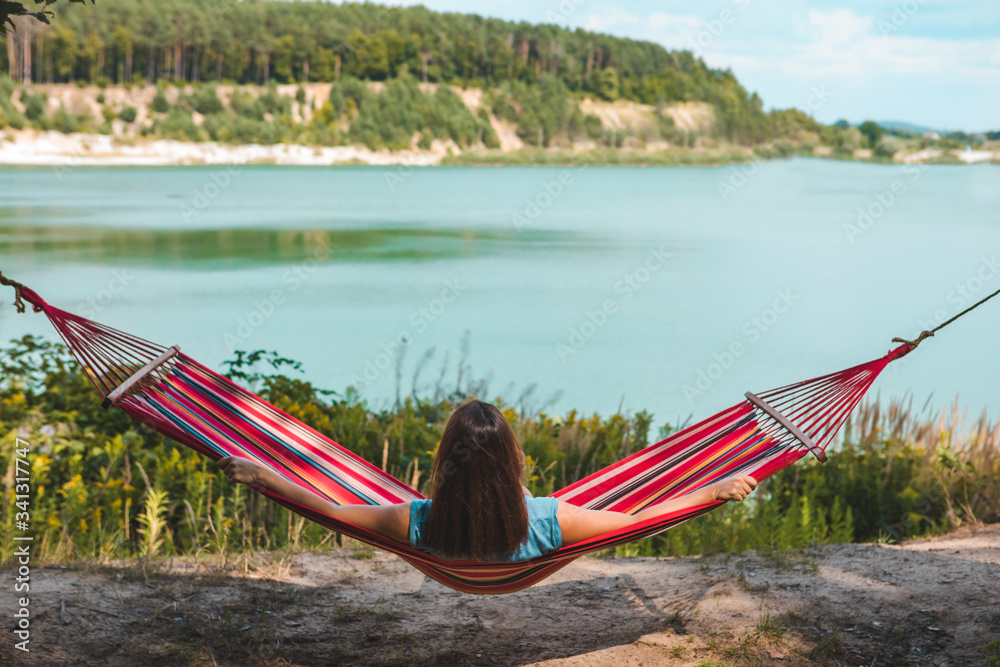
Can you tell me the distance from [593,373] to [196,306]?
4.92 meters

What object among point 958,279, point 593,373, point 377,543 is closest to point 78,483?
point 377,543

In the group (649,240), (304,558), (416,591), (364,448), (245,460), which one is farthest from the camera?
(649,240)

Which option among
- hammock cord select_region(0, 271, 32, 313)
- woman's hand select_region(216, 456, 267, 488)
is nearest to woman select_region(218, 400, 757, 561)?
woman's hand select_region(216, 456, 267, 488)

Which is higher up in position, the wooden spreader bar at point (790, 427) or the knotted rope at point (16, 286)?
the knotted rope at point (16, 286)

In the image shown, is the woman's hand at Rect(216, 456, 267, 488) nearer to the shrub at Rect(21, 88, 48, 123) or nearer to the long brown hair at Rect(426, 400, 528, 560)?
the long brown hair at Rect(426, 400, 528, 560)

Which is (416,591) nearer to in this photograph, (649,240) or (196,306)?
(196,306)

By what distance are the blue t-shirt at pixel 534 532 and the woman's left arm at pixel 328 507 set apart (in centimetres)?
2

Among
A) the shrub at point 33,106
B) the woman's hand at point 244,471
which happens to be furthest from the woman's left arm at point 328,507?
the shrub at point 33,106

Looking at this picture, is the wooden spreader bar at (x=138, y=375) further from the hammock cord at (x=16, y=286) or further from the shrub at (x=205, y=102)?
the shrub at (x=205, y=102)

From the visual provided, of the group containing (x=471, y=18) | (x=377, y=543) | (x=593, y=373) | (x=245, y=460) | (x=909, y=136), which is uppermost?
(x=471, y=18)

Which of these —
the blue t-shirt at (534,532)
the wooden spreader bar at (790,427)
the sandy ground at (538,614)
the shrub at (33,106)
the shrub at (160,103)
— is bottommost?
the sandy ground at (538,614)

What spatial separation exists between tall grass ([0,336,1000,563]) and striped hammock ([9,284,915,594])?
636 millimetres

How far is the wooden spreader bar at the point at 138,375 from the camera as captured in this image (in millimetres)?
1948

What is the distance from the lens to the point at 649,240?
1714cm
